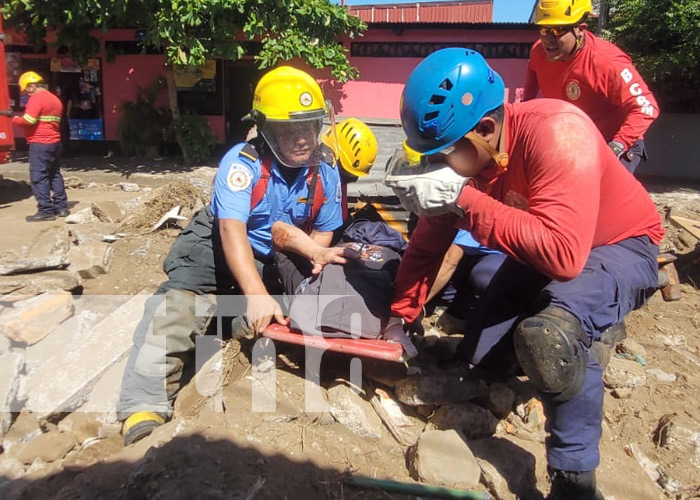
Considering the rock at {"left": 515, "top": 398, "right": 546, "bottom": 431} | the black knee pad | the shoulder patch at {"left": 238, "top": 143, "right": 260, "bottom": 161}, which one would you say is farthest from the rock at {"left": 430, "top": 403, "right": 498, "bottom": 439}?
the shoulder patch at {"left": 238, "top": 143, "right": 260, "bottom": 161}

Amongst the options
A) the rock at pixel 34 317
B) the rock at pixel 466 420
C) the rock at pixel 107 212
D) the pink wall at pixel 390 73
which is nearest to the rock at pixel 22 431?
the rock at pixel 34 317

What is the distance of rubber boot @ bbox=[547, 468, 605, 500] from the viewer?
200 centimetres

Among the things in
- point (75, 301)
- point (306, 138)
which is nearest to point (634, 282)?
point (306, 138)

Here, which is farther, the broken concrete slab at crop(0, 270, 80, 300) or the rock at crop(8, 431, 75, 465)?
the broken concrete slab at crop(0, 270, 80, 300)

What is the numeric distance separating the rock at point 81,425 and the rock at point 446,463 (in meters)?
1.57

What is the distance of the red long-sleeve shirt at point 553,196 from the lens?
1.87m

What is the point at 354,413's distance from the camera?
8.90ft

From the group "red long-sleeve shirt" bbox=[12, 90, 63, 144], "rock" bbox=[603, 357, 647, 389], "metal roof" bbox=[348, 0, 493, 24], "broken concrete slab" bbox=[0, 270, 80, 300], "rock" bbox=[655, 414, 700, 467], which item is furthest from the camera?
"metal roof" bbox=[348, 0, 493, 24]

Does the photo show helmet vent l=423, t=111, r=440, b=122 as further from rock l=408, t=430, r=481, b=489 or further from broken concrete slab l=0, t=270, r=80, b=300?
broken concrete slab l=0, t=270, r=80, b=300

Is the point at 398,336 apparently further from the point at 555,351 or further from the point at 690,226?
the point at 690,226

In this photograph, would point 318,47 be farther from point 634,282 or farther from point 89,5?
point 634,282

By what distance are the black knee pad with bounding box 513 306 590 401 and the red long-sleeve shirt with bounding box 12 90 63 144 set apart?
7.00 m

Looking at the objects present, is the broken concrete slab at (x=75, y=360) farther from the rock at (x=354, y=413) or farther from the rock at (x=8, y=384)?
the rock at (x=354, y=413)

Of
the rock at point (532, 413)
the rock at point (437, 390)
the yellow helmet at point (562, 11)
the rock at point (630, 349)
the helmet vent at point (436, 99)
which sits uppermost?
the yellow helmet at point (562, 11)
